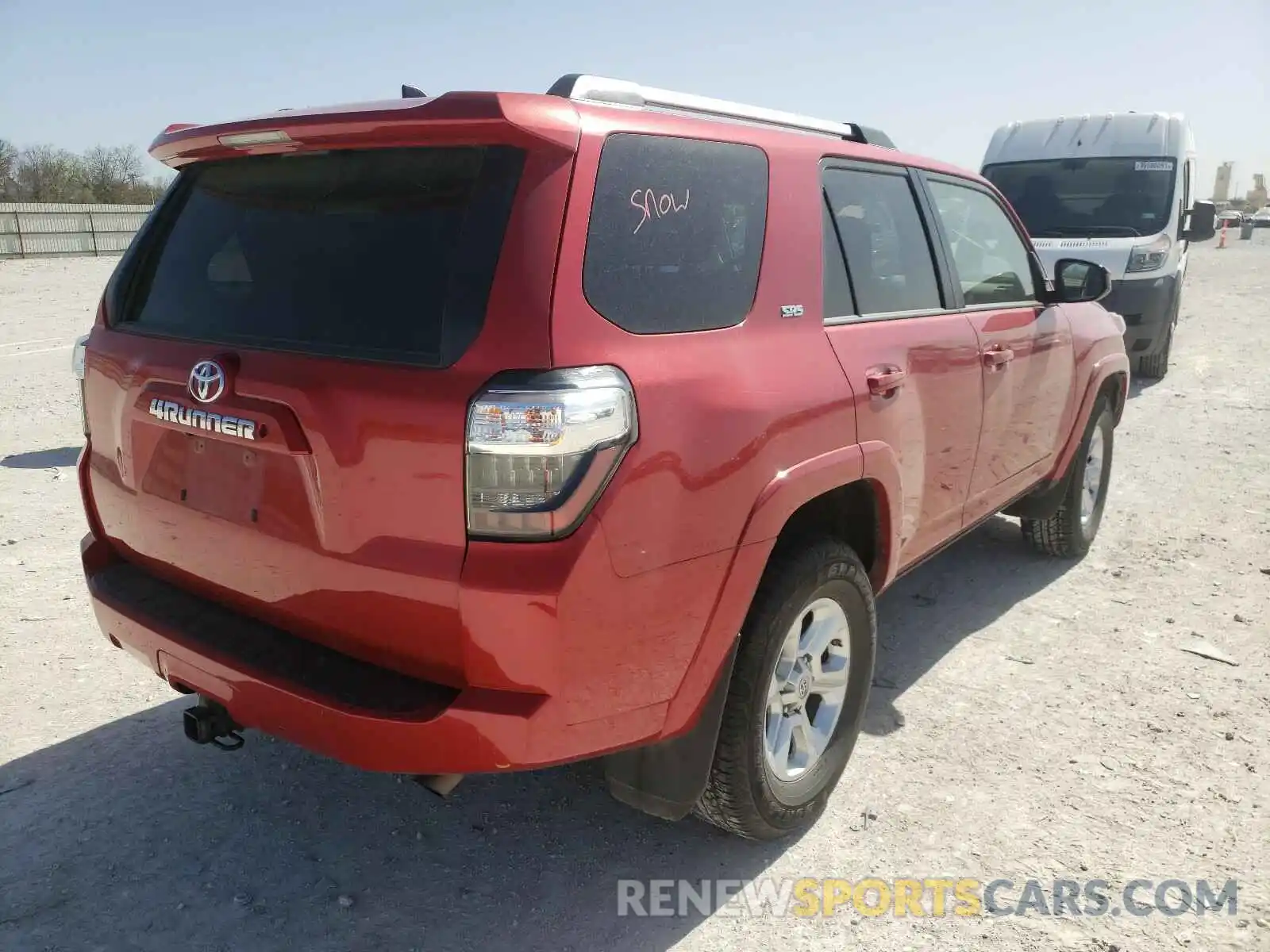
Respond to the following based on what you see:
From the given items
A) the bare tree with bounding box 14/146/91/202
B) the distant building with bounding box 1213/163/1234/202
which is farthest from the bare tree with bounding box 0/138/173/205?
the distant building with bounding box 1213/163/1234/202

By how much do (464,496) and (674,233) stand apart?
0.81 meters

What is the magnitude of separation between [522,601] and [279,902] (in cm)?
126

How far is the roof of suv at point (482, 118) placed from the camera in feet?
6.51

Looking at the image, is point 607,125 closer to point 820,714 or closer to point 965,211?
point 820,714

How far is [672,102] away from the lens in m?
2.46

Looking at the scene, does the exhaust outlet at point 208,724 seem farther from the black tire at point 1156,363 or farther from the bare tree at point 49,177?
the bare tree at point 49,177

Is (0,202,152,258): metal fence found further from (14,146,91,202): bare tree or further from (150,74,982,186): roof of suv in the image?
(150,74,982,186): roof of suv

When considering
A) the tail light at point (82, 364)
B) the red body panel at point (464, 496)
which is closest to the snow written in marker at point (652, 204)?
the red body panel at point (464, 496)

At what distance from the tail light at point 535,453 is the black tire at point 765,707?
2.43 feet

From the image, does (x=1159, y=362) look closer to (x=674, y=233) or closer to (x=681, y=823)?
(x=681, y=823)

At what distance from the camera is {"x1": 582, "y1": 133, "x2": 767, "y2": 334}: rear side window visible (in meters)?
2.11

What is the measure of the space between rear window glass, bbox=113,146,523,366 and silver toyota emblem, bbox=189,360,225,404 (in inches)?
3.9

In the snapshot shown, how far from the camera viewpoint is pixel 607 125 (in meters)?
2.15

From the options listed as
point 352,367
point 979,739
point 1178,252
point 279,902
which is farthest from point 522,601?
point 1178,252
